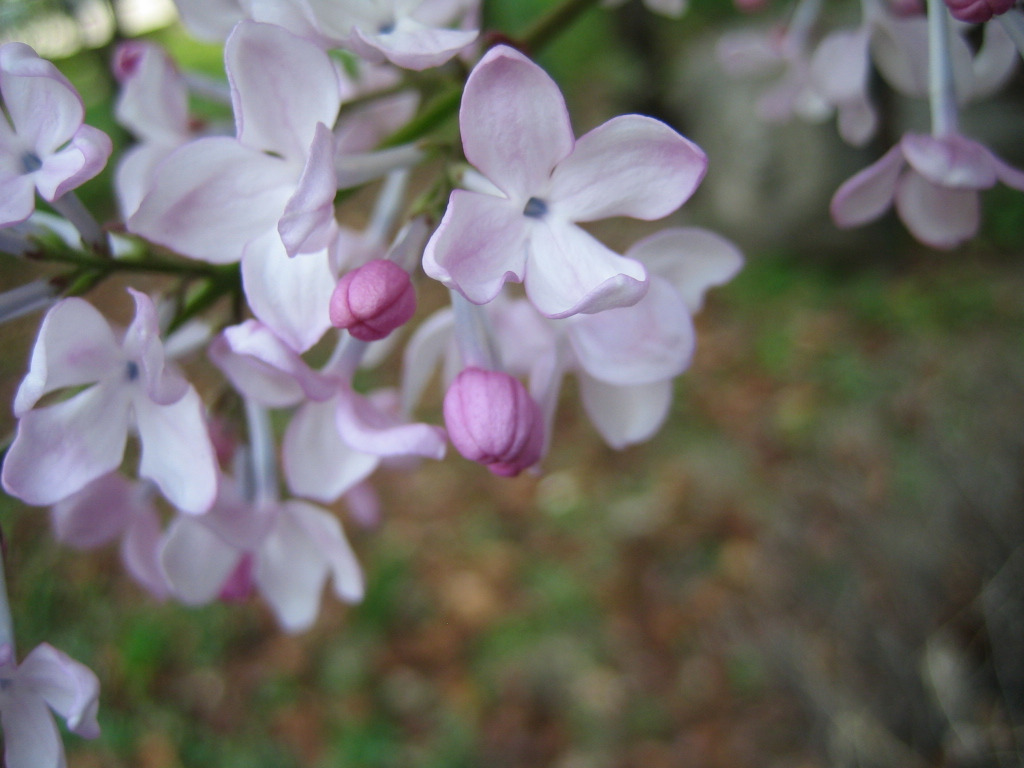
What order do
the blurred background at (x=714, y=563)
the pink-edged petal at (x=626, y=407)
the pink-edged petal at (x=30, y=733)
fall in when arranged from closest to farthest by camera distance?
1. the pink-edged petal at (x=30, y=733)
2. the pink-edged petal at (x=626, y=407)
3. the blurred background at (x=714, y=563)

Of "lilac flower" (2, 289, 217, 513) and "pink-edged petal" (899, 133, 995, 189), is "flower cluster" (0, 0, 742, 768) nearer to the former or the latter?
"lilac flower" (2, 289, 217, 513)

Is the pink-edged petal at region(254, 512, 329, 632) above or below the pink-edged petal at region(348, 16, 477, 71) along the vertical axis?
below

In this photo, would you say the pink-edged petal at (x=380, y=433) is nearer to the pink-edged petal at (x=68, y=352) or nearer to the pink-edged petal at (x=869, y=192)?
the pink-edged petal at (x=68, y=352)

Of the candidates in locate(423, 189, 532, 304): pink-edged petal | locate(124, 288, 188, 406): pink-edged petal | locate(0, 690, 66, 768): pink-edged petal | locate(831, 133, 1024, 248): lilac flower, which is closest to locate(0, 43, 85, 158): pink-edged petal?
locate(124, 288, 188, 406): pink-edged petal

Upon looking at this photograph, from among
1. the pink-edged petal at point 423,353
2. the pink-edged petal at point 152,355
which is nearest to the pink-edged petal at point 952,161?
the pink-edged petal at point 423,353

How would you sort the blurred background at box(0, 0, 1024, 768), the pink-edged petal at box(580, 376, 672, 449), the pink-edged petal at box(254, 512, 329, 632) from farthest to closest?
the blurred background at box(0, 0, 1024, 768), the pink-edged petal at box(254, 512, 329, 632), the pink-edged petal at box(580, 376, 672, 449)

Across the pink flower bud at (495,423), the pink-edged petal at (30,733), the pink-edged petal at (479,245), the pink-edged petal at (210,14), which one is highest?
the pink-edged petal at (210,14)
